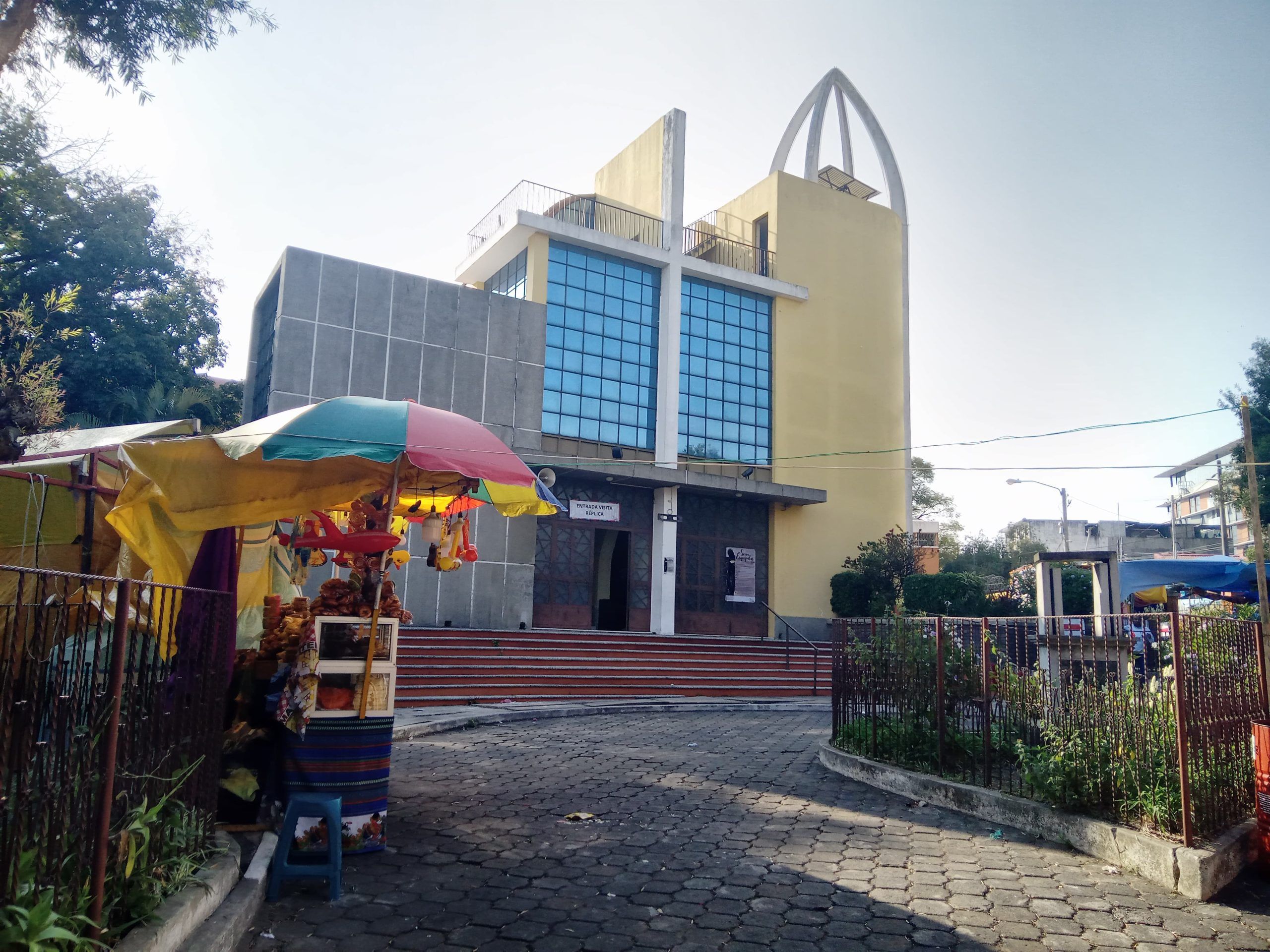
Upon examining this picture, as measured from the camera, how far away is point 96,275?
993 inches

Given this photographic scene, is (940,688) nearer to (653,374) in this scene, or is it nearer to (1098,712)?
(1098,712)

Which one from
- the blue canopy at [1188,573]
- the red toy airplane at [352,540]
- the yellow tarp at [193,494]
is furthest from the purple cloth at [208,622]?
the blue canopy at [1188,573]

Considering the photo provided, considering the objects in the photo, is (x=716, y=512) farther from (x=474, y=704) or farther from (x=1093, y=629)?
(x=1093, y=629)

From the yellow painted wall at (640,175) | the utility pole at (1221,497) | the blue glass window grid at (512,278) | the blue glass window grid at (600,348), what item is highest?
the yellow painted wall at (640,175)

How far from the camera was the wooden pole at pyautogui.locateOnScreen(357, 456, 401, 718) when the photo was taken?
5.59 m

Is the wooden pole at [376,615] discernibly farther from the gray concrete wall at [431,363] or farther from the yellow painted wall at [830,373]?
the yellow painted wall at [830,373]

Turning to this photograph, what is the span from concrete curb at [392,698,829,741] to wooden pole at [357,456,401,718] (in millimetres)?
3993

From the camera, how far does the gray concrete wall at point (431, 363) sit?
1888 cm

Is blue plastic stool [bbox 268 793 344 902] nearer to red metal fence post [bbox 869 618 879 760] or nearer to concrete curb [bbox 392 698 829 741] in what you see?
concrete curb [bbox 392 698 829 741]

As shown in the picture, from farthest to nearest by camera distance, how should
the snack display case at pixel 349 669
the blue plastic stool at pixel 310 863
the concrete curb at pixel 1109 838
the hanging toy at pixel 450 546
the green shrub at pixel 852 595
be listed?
the green shrub at pixel 852 595, the hanging toy at pixel 450 546, the snack display case at pixel 349 669, the concrete curb at pixel 1109 838, the blue plastic stool at pixel 310 863

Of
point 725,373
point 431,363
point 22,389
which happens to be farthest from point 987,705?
point 725,373

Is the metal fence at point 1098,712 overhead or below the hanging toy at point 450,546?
below

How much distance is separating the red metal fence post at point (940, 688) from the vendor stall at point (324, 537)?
3.93 m

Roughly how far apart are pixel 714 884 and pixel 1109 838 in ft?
8.85
